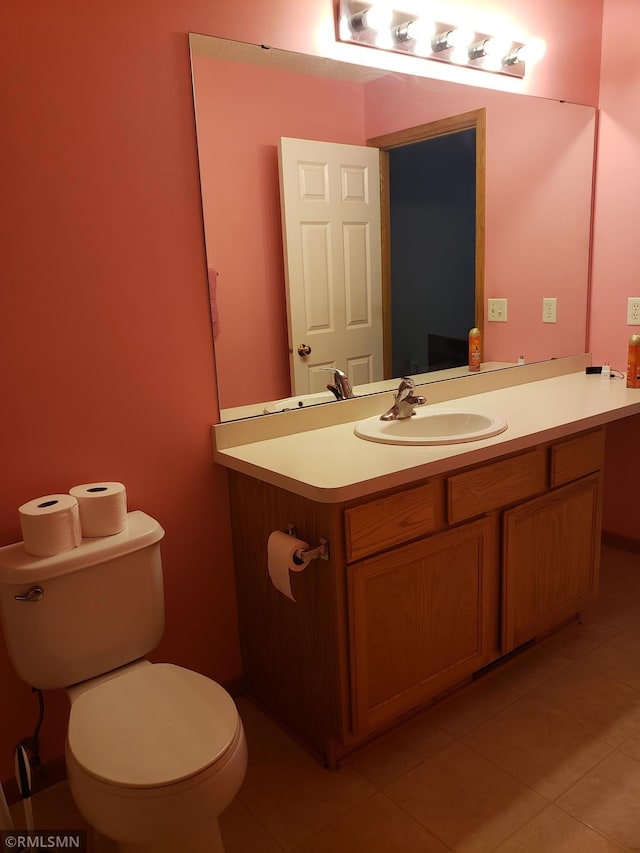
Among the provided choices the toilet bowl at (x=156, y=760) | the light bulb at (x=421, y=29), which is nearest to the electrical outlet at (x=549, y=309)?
the light bulb at (x=421, y=29)

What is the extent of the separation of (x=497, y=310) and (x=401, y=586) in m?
1.39

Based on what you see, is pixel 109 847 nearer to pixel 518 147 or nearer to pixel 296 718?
pixel 296 718

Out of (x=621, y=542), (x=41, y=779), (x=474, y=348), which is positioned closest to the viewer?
(x=41, y=779)

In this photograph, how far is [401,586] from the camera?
1692mm

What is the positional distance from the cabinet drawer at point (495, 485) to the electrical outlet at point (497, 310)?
2.72 feet

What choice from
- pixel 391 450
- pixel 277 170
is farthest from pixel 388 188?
pixel 391 450

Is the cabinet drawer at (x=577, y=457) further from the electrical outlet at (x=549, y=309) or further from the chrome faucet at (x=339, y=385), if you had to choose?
the electrical outlet at (x=549, y=309)

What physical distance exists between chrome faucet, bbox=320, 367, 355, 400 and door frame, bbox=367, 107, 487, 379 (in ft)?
0.70

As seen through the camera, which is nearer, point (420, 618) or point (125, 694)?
point (125, 694)

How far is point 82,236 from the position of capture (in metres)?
1.56

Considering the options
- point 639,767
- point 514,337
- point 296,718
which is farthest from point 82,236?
point 639,767

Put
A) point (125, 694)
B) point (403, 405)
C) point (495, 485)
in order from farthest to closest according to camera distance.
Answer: point (403, 405), point (495, 485), point (125, 694)

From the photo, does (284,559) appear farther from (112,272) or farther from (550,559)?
(550,559)

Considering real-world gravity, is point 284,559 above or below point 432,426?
below
